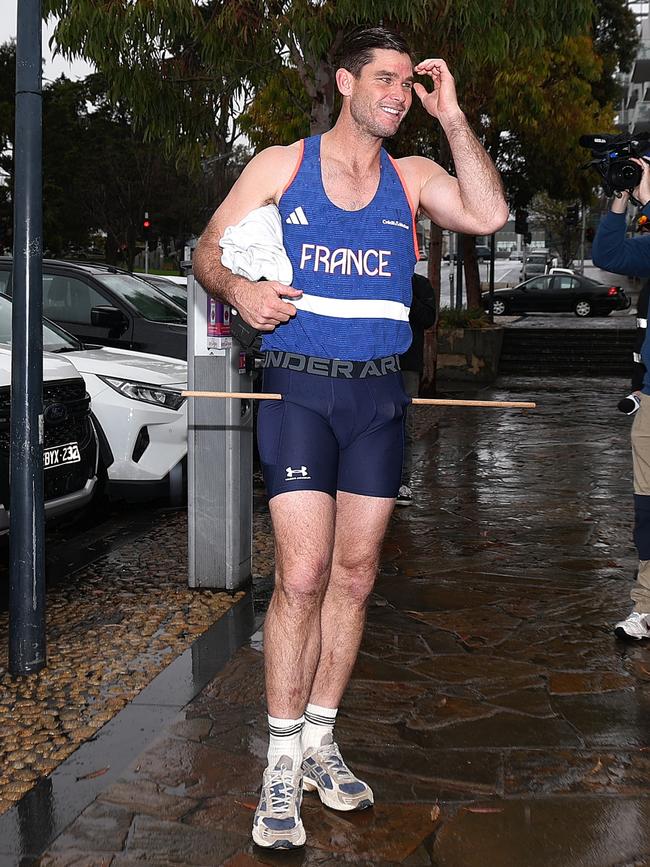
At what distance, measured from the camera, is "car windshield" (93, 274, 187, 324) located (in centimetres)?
1080

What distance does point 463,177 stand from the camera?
11.5 ft

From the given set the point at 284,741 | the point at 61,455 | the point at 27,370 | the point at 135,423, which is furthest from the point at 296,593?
the point at 135,423

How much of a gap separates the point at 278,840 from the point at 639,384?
288 cm

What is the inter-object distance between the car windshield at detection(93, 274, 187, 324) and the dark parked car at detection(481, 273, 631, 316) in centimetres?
2511

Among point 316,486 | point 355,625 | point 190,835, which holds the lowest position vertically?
point 190,835

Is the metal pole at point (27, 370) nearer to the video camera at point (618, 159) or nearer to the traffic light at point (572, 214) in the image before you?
the video camera at point (618, 159)

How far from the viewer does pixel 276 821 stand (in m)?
3.27

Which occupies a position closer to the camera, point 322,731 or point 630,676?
point 322,731

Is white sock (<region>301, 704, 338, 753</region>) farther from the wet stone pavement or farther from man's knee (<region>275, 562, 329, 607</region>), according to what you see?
man's knee (<region>275, 562, 329, 607</region>)

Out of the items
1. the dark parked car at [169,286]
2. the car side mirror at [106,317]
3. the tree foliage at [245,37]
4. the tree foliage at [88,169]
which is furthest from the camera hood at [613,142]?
the tree foliage at [88,169]

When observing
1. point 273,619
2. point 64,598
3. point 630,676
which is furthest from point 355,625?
point 64,598

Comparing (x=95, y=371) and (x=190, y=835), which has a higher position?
(x=95, y=371)

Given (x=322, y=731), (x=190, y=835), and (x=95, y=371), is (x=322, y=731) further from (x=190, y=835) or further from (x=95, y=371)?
(x=95, y=371)

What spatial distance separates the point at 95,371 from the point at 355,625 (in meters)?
4.85
